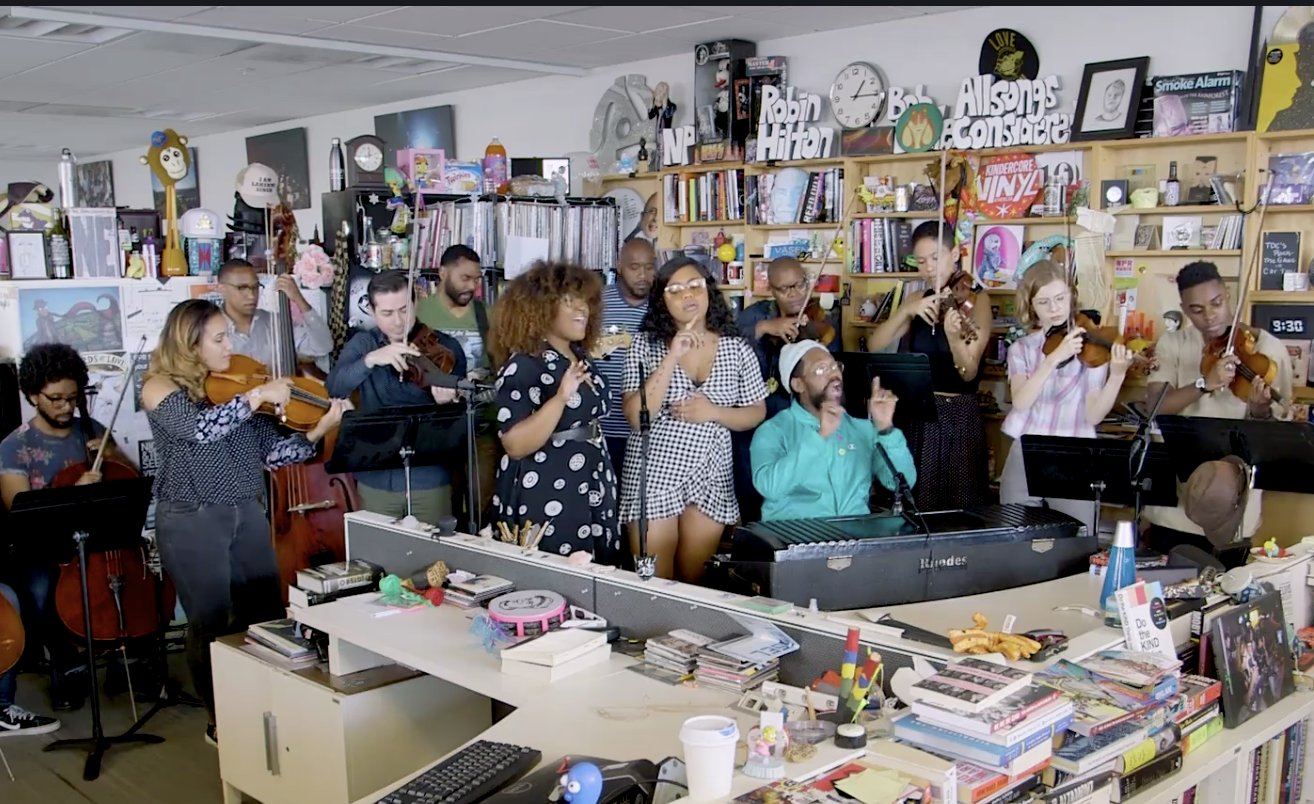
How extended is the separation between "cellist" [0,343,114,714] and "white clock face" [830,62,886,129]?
381cm

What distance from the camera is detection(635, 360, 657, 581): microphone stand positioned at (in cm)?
284

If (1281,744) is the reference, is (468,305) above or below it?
above

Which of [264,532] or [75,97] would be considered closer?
[264,532]

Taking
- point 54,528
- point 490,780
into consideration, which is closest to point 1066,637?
point 490,780

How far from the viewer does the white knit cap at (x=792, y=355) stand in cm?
384

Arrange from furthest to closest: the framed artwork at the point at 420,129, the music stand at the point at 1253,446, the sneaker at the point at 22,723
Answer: the framed artwork at the point at 420,129
the sneaker at the point at 22,723
the music stand at the point at 1253,446

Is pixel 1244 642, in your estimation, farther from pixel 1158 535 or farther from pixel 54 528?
pixel 54 528

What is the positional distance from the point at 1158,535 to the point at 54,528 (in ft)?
11.9

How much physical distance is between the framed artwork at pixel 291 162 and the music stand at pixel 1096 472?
26.8 ft

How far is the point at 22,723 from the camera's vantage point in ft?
13.5

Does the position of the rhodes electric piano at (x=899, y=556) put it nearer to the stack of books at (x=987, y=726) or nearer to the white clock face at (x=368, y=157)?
the stack of books at (x=987, y=726)

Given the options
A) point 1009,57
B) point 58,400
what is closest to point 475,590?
point 58,400

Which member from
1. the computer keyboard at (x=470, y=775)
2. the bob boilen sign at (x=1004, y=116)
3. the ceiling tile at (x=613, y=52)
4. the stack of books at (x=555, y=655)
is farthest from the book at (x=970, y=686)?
the ceiling tile at (x=613, y=52)

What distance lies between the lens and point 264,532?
384 cm
